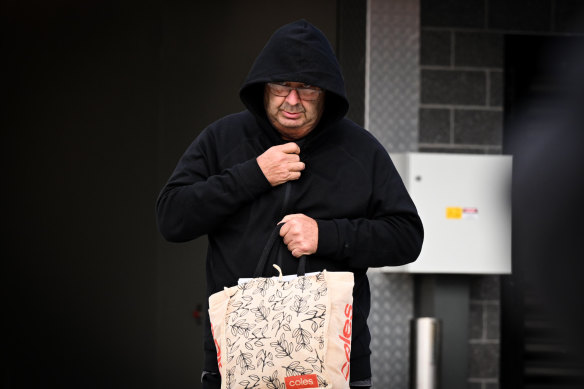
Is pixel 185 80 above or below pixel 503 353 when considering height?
above

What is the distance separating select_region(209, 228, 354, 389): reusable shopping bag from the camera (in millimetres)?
2084

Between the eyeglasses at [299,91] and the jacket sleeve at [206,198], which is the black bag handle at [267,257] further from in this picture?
the eyeglasses at [299,91]

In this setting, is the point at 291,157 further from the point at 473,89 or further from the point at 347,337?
the point at 473,89

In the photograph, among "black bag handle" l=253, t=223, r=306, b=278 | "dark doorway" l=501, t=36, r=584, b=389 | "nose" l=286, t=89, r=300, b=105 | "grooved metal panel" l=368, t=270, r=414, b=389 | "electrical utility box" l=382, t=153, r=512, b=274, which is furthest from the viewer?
"grooved metal panel" l=368, t=270, r=414, b=389

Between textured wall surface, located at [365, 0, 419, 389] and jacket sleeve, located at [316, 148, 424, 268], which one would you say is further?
textured wall surface, located at [365, 0, 419, 389]

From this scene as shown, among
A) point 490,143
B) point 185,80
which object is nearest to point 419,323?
point 490,143

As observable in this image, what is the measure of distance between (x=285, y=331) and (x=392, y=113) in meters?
2.70

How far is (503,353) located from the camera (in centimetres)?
469

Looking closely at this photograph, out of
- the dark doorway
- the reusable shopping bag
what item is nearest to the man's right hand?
the reusable shopping bag

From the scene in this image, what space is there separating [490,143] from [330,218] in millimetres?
2590

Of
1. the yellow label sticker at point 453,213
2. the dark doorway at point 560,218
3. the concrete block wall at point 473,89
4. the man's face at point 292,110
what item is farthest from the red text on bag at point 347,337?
the concrete block wall at point 473,89

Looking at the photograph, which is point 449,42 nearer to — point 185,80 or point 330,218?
point 185,80

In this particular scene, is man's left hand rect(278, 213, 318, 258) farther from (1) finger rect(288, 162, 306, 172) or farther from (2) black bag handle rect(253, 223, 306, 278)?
(1) finger rect(288, 162, 306, 172)

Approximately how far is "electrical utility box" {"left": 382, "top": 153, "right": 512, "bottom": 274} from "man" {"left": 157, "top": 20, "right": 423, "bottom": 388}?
1994mm
